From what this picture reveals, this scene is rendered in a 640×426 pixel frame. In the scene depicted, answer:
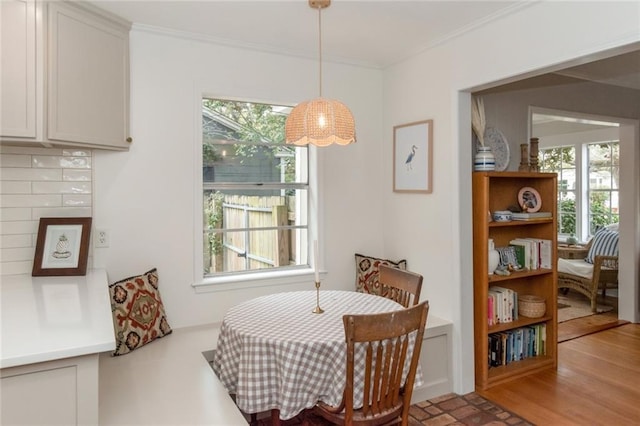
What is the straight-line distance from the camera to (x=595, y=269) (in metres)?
4.83

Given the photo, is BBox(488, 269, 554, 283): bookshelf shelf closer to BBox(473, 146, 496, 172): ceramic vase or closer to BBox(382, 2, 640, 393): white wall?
BBox(382, 2, 640, 393): white wall

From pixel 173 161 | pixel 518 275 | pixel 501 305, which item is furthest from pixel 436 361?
pixel 173 161

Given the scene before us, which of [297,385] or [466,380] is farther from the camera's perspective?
[466,380]

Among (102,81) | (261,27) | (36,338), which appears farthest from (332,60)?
(36,338)

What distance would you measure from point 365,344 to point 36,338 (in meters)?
1.19

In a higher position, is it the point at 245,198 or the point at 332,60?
the point at 332,60

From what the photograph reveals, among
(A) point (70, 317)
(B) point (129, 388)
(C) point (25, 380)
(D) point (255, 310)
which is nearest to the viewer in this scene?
(C) point (25, 380)

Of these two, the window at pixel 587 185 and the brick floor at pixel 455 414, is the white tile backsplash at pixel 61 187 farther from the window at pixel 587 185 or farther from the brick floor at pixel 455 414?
the window at pixel 587 185

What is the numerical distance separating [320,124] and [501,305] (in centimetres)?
203

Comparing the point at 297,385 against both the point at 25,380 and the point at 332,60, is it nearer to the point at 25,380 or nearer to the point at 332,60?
the point at 25,380

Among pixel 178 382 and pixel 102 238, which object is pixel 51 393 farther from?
pixel 102 238

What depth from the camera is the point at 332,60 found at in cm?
333

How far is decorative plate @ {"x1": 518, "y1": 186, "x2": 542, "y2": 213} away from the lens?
334 centimetres

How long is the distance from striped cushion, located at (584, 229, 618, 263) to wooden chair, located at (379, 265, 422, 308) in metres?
3.80
